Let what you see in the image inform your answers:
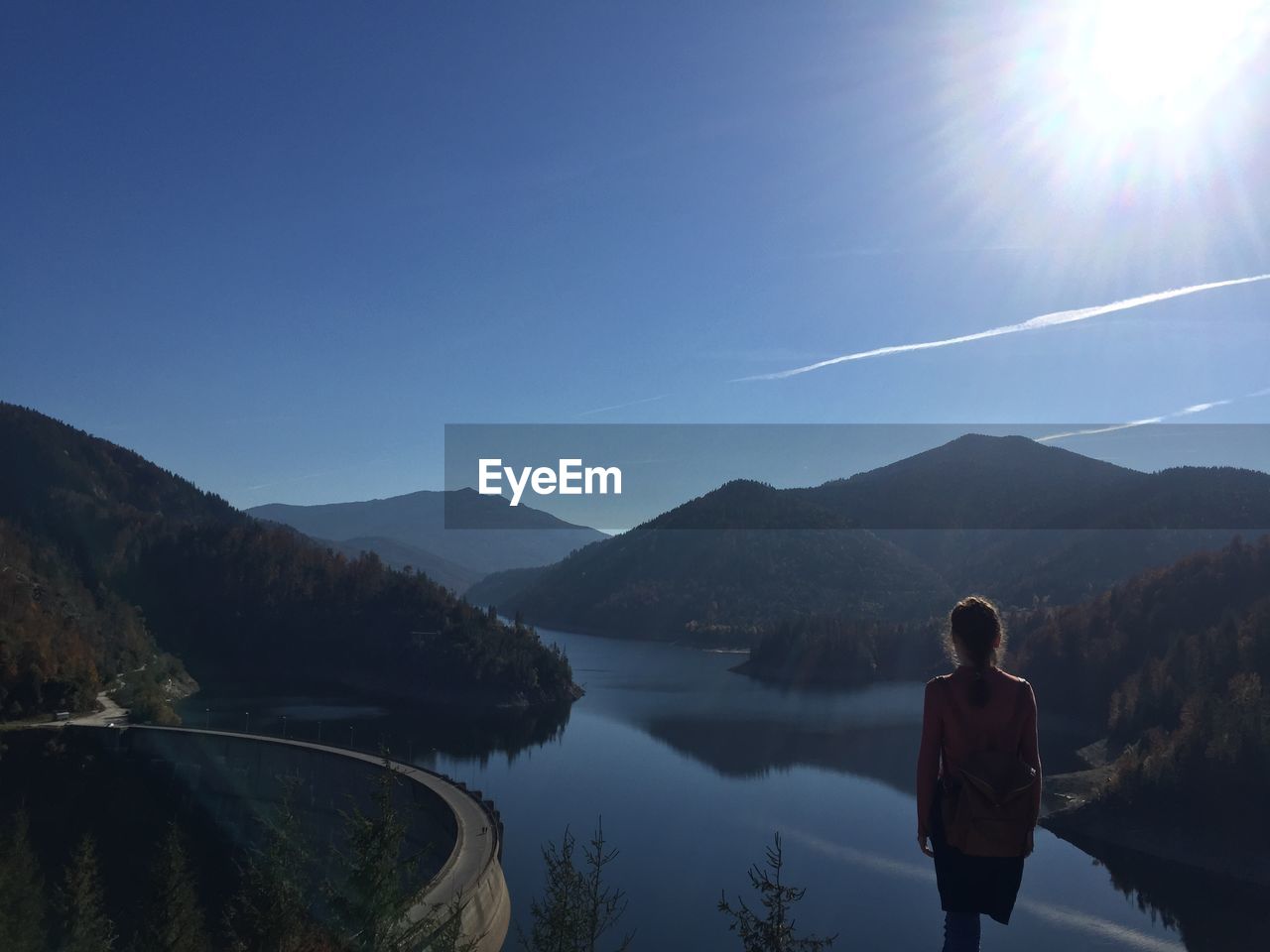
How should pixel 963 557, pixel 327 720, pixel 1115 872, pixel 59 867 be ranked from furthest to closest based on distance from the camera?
pixel 963 557 < pixel 327 720 < pixel 1115 872 < pixel 59 867

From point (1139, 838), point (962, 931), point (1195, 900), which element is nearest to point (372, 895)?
point (962, 931)

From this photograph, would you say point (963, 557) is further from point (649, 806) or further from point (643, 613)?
point (649, 806)

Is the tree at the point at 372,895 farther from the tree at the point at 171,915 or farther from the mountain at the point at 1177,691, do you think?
the mountain at the point at 1177,691

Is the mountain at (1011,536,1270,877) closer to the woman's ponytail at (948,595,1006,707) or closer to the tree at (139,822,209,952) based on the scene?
the tree at (139,822,209,952)

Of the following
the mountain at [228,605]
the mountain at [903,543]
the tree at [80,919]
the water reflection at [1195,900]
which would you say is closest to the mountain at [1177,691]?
the water reflection at [1195,900]

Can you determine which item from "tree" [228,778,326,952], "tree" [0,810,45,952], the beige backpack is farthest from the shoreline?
Result: the beige backpack

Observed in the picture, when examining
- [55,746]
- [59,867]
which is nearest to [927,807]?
[59,867]
